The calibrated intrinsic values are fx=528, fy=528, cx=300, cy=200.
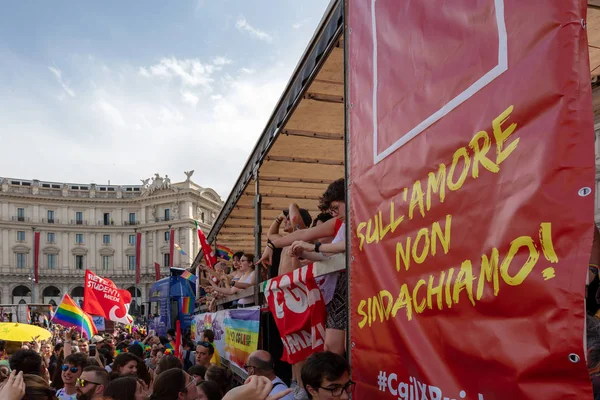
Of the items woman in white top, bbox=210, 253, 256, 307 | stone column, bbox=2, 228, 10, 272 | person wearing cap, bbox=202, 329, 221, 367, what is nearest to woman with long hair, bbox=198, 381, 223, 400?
woman in white top, bbox=210, 253, 256, 307

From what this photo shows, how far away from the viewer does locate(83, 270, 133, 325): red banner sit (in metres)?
14.0

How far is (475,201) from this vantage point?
1.76m

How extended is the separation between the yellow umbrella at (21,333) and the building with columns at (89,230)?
207ft

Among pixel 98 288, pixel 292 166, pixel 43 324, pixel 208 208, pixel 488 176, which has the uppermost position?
pixel 208 208

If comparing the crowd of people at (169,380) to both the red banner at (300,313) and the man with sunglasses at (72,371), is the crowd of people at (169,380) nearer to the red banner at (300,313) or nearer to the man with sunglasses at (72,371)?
the man with sunglasses at (72,371)

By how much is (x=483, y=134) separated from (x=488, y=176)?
0.15 metres

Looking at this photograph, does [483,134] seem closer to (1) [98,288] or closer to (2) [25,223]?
(1) [98,288]

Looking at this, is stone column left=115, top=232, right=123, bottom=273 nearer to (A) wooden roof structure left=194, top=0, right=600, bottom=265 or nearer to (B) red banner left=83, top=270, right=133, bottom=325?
(B) red banner left=83, top=270, right=133, bottom=325

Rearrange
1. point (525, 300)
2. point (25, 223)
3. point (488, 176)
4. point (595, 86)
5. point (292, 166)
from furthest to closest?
point (25, 223)
point (292, 166)
point (595, 86)
point (488, 176)
point (525, 300)

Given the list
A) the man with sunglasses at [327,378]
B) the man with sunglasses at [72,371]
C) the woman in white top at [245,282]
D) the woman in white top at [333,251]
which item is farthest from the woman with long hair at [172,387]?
the woman in white top at [245,282]

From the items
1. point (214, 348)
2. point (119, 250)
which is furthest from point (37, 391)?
point (119, 250)

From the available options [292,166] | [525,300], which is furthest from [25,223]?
[525,300]

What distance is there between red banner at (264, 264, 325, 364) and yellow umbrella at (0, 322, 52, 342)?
7.82 meters

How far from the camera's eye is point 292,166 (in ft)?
20.5
